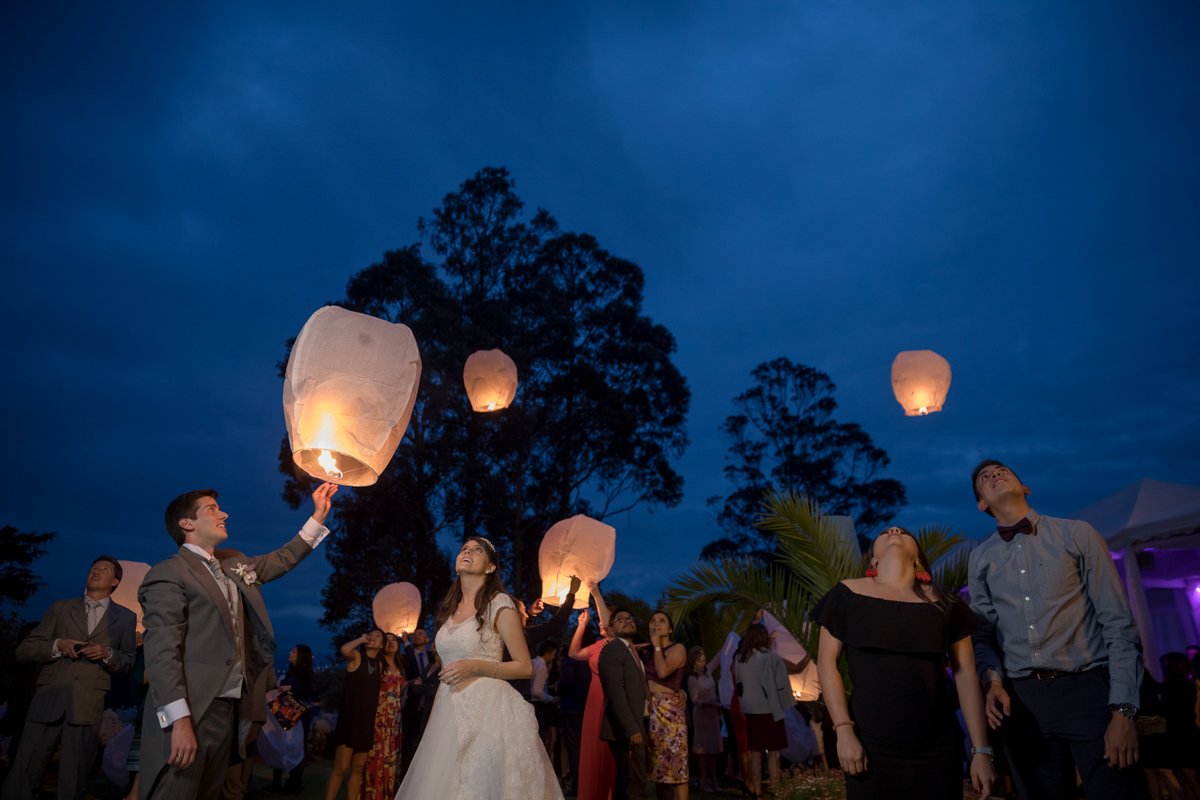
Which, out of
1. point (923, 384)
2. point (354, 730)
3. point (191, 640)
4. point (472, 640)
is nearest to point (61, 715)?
point (354, 730)

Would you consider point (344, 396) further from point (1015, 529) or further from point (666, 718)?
point (666, 718)

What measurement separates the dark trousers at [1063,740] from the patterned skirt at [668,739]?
12.5 feet

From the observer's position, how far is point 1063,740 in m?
3.26

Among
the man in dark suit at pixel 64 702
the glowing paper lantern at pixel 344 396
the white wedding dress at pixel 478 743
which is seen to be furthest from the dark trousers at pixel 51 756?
the glowing paper lantern at pixel 344 396

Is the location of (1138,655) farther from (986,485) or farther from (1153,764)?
(1153,764)

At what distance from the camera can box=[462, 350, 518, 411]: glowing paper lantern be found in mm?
10500

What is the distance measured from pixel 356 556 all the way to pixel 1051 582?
18.4 m

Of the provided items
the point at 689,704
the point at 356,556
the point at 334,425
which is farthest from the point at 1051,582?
the point at 356,556

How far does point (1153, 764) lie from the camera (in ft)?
22.0

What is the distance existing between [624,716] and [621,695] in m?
0.17

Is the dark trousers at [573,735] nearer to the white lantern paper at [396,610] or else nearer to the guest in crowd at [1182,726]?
the white lantern paper at [396,610]

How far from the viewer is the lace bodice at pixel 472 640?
4039 mm

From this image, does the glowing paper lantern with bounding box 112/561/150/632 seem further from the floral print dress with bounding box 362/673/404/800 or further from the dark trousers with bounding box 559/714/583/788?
the dark trousers with bounding box 559/714/583/788

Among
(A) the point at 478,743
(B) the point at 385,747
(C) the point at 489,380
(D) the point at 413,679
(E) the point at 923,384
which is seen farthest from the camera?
(C) the point at 489,380
